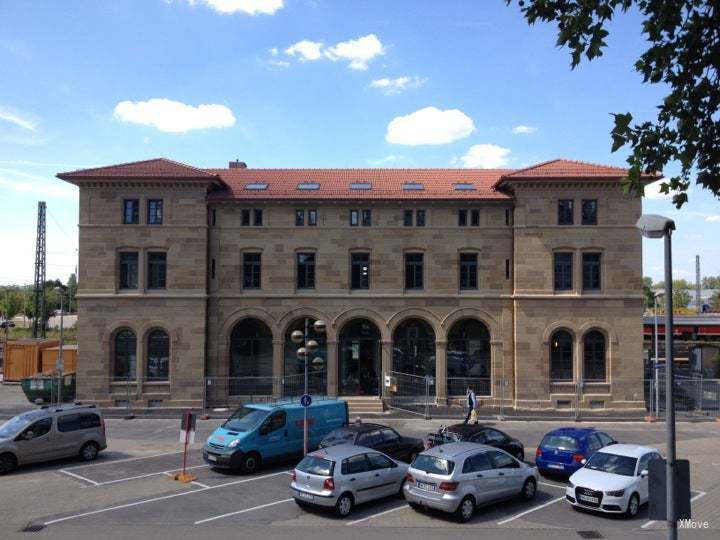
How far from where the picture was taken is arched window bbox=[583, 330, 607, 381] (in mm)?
30305

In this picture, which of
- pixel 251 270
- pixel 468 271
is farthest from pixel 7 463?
pixel 468 271

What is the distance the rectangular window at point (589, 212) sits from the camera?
3066 cm

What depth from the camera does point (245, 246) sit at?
31.4 metres

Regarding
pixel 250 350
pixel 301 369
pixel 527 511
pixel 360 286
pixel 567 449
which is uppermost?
pixel 360 286

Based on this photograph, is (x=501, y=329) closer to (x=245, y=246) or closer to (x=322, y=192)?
(x=322, y=192)

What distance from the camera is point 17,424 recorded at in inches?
730

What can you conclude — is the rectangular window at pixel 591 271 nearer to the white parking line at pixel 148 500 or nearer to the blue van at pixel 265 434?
the blue van at pixel 265 434

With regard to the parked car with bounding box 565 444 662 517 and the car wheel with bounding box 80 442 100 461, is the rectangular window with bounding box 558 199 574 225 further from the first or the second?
the car wheel with bounding box 80 442 100 461

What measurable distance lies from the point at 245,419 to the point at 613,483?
1053cm

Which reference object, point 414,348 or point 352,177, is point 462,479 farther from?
point 352,177

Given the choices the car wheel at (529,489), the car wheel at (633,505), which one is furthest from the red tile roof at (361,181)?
the car wheel at (633,505)

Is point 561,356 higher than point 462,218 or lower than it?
lower

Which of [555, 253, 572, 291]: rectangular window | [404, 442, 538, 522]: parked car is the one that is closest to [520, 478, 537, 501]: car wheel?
[404, 442, 538, 522]: parked car

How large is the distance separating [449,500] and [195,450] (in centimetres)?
1093
